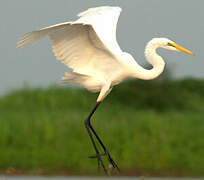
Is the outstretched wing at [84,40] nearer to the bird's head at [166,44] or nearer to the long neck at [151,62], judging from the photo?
the long neck at [151,62]

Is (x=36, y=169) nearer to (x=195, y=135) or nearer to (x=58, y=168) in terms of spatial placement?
(x=58, y=168)

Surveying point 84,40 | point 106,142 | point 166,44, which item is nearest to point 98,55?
point 84,40

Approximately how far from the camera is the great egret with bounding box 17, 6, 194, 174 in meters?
5.98

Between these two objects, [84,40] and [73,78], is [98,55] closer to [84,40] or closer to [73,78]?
[84,40]

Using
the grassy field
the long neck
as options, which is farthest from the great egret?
the grassy field

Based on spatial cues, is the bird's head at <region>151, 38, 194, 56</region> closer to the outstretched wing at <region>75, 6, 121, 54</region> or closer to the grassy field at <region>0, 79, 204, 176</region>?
the outstretched wing at <region>75, 6, 121, 54</region>

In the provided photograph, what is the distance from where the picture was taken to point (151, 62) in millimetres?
6102

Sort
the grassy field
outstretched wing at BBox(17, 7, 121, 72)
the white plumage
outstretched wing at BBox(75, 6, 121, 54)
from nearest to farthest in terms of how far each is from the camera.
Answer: outstretched wing at BBox(17, 7, 121, 72) < the white plumage < outstretched wing at BBox(75, 6, 121, 54) < the grassy field

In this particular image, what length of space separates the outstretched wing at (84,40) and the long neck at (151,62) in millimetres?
238

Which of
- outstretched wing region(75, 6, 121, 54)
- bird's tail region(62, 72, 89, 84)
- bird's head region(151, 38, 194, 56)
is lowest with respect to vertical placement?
bird's tail region(62, 72, 89, 84)

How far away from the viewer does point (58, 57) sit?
6.20 meters

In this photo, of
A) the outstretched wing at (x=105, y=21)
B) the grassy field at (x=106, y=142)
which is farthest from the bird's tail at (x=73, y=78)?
the grassy field at (x=106, y=142)

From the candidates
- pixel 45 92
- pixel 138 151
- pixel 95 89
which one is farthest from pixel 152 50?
pixel 45 92

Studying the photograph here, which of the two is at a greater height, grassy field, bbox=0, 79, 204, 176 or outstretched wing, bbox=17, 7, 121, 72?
outstretched wing, bbox=17, 7, 121, 72
